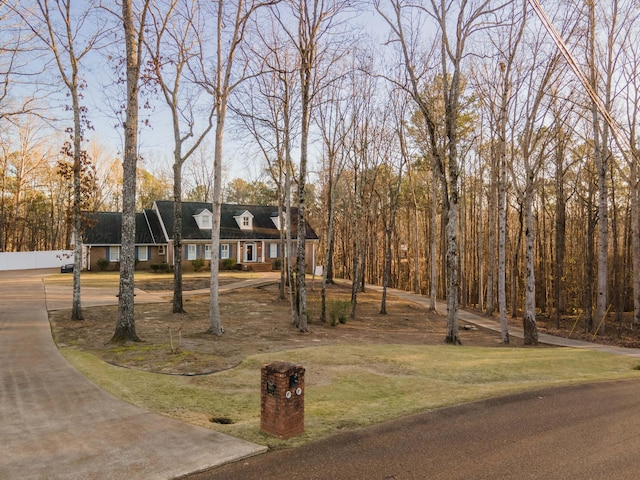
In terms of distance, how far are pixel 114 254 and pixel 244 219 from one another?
1107cm

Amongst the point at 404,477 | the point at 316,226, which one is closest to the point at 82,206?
the point at 404,477

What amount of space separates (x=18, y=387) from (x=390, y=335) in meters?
12.5

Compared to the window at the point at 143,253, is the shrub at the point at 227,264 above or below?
below

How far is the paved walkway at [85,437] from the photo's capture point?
15.3 ft

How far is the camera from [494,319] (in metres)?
23.1

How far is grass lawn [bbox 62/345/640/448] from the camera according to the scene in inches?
259

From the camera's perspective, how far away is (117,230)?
3544 centimetres

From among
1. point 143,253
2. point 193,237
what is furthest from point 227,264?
point 143,253

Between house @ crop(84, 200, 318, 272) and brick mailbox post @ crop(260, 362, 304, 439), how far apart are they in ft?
94.3

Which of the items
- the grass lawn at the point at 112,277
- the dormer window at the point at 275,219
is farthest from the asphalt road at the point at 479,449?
the dormer window at the point at 275,219

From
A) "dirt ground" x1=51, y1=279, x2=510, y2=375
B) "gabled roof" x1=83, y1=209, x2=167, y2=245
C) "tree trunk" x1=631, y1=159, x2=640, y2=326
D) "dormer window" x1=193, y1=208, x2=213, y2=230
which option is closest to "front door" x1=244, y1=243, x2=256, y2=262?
"dormer window" x1=193, y1=208, x2=213, y2=230

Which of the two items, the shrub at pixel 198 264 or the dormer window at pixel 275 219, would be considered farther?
the dormer window at pixel 275 219

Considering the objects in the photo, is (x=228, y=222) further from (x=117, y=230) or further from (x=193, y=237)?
(x=117, y=230)

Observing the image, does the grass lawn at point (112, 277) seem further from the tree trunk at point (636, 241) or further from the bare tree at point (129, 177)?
the tree trunk at point (636, 241)
